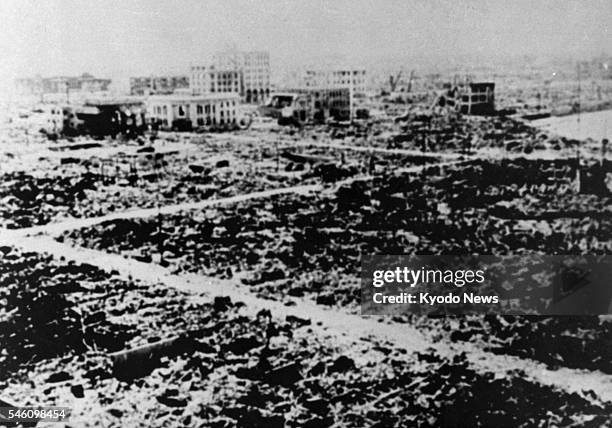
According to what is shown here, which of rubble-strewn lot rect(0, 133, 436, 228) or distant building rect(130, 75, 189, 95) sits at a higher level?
distant building rect(130, 75, 189, 95)

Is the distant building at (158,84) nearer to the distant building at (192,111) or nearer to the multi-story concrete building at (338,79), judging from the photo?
the distant building at (192,111)

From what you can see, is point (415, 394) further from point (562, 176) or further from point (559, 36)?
point (559, 36)

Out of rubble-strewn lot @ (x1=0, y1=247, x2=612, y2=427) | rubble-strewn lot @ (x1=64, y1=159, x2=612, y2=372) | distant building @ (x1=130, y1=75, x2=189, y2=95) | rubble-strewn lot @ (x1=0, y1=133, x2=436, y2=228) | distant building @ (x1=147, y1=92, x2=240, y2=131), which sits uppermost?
distant building @ (x1=130, y1=75, x2=189, y2=95)

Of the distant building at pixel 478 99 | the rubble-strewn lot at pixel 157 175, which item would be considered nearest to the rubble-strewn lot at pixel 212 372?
the rubble-strewn lot at pixel 157 175

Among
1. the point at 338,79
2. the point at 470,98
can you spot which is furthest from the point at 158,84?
the point at 470,98

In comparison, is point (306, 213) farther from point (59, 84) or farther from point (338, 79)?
point (59, 84)

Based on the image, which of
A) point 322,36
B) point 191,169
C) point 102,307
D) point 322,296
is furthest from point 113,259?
point 322,36

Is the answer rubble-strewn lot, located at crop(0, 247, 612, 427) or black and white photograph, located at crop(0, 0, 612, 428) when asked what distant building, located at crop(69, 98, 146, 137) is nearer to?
black and white photograph, located at crop(0, 0, 612, 428)

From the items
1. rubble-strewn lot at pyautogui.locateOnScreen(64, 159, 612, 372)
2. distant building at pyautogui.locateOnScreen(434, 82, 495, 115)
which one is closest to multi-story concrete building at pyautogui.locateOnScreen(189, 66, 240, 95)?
rubble-strewn lot at pyautogui.locateOnScreen(64, 159, 612, 372)
